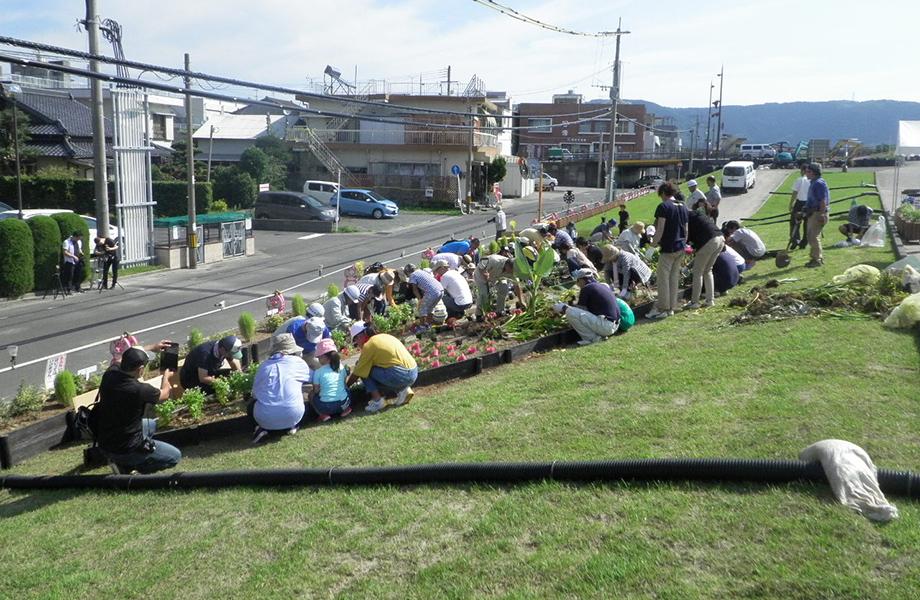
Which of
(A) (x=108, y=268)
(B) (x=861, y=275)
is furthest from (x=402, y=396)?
(A) (x=108, y=268)

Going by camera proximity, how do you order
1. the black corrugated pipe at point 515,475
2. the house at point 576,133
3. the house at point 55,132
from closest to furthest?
the black corrugated pipe at point 515,475 → the house at point 55,132 → the house at point 576,133

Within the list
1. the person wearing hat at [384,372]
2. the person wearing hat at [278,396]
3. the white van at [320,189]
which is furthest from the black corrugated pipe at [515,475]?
the white van at [320,189]

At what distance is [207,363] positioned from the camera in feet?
33.3

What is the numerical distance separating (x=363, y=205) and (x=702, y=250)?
118ft

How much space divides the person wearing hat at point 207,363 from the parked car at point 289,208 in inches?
1220

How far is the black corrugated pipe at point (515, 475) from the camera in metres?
5.50

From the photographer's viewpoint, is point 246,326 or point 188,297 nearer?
point 246,326

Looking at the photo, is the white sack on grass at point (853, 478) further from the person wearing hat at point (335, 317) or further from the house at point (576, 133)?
the house at point (576, 133)

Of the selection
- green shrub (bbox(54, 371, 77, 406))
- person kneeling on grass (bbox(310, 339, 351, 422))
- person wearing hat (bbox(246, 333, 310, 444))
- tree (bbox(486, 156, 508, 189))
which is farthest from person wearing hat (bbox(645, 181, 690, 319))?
tree (bbox(486, 156, 508, 189))

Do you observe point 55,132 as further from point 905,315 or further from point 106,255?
point 905,315

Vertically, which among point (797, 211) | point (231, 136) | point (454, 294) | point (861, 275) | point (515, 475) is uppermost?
point (231, 136)

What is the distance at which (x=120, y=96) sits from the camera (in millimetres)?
25812

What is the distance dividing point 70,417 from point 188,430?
1797 mm

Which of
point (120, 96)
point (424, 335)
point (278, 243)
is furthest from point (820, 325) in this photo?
point (278, 243)
